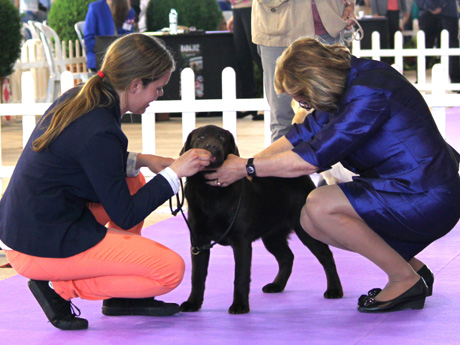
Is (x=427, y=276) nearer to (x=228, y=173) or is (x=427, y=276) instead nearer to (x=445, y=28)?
(x=228, y=173)

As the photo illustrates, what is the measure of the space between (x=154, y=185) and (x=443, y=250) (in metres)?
1.92

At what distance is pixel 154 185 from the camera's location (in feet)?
9.78

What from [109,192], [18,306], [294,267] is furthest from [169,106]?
[109,192]

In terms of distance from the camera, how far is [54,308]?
10.2 feet

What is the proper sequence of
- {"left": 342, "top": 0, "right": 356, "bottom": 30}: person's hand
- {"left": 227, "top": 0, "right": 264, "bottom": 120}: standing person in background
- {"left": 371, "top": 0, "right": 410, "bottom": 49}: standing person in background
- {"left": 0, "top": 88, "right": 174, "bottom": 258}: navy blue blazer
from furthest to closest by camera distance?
{"left": 371, "top": 0, "right": 410, "bottom": 49}: standing person in background < {"left": 227, "top": 0, "right": 264, "bottom": 120}: standing person in background < {"left": 342, "top": 0, "right": 356, "bottom": 30}: person's hand < {"left": 0, "top": 88, "right": 174, "bottom": 258}: navy blue blazer

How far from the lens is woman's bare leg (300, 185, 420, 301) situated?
3199mm

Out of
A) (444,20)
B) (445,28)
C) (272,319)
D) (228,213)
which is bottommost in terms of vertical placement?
(272,319)

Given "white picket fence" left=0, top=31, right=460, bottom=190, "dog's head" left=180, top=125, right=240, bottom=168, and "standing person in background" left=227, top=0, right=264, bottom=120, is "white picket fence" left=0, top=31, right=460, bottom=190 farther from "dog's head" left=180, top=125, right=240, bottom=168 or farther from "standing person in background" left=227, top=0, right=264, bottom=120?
"standing person in background" left=227, top=0, right=264, bottom=120

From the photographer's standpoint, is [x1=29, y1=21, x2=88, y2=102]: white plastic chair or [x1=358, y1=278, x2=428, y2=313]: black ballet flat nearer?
[x1=358, y1=278, x2=428, y2=313]: black ballet flat

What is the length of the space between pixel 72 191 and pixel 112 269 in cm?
33

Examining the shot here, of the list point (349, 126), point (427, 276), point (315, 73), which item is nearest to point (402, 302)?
point (427, 276)

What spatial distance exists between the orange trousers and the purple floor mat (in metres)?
0.14

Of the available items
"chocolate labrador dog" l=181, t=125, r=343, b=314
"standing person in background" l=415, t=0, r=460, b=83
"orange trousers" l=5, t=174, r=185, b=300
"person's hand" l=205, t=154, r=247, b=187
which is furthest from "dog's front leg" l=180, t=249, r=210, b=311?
"standing person in background" l=415, t=0, r=460, b=83

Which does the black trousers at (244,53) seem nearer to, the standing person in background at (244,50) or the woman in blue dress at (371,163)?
the standing person in background at (244,50)
